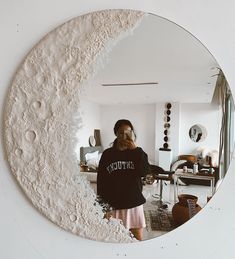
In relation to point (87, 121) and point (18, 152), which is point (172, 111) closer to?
point (87, 121)

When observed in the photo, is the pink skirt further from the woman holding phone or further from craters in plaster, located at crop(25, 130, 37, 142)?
craters in plaster, located at crop(25, 130, 37, 142)

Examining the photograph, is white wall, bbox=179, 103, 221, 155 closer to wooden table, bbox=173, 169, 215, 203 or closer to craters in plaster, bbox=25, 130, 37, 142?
wooden table, bbox=173, 169, 215, 203

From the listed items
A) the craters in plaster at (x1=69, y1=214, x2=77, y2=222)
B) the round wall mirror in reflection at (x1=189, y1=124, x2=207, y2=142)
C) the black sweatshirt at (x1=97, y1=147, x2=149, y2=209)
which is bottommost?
the craters in plaster at (x1=69, y1=214, x2=77, y2=222)

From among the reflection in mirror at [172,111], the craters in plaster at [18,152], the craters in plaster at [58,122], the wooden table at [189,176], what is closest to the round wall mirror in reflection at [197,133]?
the reflection in mirror at [172,111]

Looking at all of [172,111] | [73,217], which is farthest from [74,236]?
[172,111]

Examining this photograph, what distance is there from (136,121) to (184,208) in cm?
34

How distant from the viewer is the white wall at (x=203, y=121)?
759 mm

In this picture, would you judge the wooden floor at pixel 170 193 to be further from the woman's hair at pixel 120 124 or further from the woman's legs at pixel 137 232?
the woman's hair at pixel 120 124

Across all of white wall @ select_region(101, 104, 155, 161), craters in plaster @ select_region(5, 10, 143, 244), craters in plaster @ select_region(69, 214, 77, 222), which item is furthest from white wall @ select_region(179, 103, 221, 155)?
craters in plaster @ select_region(69, 214, 77, 222)

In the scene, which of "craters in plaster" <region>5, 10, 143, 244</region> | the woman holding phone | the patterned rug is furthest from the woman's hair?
the patterned rug

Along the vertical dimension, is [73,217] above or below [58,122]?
below

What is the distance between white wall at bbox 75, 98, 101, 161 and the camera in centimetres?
81

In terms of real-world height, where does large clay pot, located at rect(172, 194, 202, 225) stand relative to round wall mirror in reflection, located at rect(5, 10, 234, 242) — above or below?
below

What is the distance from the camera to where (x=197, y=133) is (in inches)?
30.3
